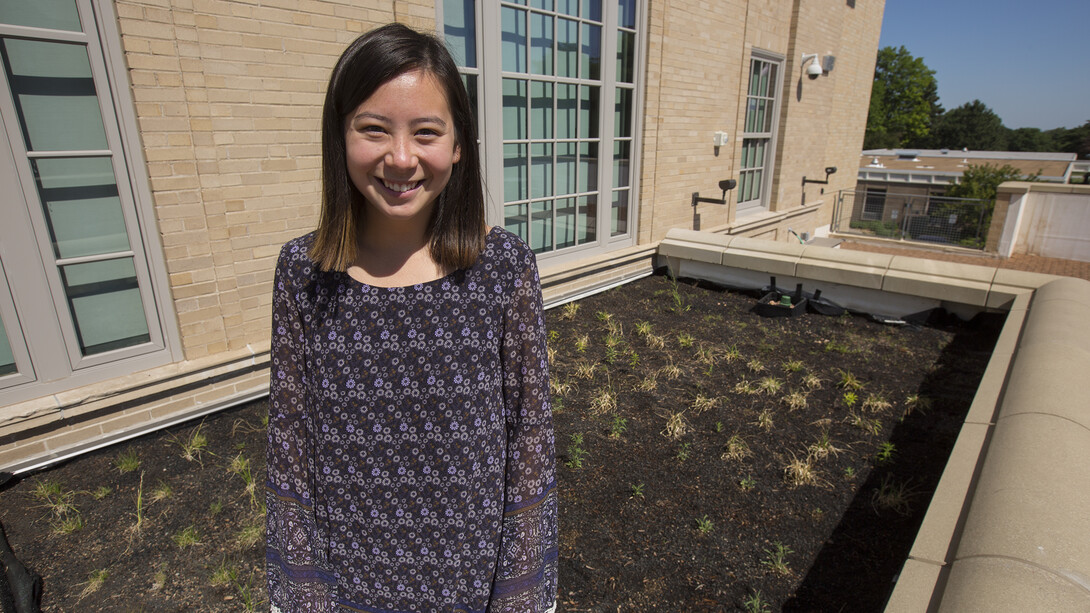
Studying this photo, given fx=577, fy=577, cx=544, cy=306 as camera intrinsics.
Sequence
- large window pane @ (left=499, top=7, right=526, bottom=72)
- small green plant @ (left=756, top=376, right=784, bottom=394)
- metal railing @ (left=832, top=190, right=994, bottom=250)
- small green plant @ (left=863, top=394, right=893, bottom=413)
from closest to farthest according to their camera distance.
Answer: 1. small green plant @ (left=863, top=394, right=893, bottom=413)
2. small green plant @ (left=756, top=376, right=784, bottom=394)
3. large window pane @ (left=499, top=7, right=526, bottom=72)
4. metal railing @ (left=832, top=190, right=994, bottom=250)

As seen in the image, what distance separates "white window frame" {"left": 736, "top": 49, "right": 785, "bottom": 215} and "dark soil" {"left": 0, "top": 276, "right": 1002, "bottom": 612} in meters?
4.88

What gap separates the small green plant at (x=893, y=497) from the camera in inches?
115

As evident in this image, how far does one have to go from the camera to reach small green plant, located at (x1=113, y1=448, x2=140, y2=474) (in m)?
3.27

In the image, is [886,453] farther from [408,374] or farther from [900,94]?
[900,94]

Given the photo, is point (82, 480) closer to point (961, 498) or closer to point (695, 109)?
point (961, 498)

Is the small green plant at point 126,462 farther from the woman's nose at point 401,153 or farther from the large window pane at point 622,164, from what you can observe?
the large window pane at point 622,164

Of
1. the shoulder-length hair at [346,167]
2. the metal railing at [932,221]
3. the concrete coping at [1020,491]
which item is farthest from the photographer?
the metal railing at [932,221]

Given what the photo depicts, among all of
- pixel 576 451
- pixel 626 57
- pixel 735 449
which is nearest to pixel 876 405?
pixel 735 449

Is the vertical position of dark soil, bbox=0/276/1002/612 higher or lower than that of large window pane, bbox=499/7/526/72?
→ lower

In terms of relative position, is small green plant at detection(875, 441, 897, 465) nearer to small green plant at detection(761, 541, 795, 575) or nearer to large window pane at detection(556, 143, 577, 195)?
small green plant at detection(761, 541, 795, 575)

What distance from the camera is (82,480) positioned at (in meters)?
3.18

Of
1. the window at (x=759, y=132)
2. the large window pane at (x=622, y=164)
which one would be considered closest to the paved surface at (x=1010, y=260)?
the window at (x=759, y=132)

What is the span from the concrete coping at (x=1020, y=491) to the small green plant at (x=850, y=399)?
0.73 m

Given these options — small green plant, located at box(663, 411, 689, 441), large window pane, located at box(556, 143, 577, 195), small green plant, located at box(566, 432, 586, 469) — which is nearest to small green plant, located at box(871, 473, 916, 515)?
small green plant, located at box(663, 411, 689, 441)
